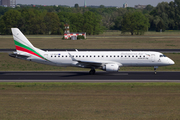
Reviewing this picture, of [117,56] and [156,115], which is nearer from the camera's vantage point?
[156,115]

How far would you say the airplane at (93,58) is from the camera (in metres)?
40.3

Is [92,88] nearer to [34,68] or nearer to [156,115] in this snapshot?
[156,115]

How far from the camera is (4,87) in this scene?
30.7 m

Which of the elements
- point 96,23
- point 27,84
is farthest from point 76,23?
point 27,84

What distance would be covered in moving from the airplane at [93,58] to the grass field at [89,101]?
8.57 metres

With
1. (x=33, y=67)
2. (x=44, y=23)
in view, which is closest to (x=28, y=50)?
(x=33, y=67)

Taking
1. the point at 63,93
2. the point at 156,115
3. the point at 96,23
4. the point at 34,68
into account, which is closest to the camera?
the point at 156,115

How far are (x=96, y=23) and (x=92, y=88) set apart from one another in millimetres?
152005

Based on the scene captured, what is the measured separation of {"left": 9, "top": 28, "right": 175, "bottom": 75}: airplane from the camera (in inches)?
1586

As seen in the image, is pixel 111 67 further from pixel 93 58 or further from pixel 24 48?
pixel 24 48

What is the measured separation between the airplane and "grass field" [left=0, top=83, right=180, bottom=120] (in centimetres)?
857

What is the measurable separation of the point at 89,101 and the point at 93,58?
56.5 feet

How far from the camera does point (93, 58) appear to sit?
40.9 metres

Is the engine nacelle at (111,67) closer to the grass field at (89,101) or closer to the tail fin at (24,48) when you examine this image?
the grass field at (89,101)
